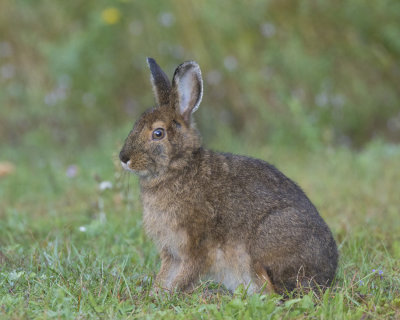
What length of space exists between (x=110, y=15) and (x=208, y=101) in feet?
6.44

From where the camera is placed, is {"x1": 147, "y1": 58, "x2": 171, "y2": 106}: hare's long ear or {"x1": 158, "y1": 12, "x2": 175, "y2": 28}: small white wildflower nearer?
{"x1": 147, "y1": 58, "x2": 171, "y2": 106}: hare's long ear

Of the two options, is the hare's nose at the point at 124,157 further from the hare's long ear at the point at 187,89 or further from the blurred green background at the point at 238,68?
the blurred green background at the point at 238,68

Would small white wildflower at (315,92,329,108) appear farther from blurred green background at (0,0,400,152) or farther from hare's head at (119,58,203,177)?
hare's head at (119,58,203,177)

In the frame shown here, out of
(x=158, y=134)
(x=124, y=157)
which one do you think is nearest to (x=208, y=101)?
(x=158, y=134)

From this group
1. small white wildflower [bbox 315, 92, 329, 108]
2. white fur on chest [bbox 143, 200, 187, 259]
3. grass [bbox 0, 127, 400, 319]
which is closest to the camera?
grass [bbox 0, 127, 400, 319]

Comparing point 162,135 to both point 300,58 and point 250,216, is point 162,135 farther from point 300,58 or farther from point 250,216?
point 300,58

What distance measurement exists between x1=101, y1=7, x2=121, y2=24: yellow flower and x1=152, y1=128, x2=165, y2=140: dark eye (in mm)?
5243

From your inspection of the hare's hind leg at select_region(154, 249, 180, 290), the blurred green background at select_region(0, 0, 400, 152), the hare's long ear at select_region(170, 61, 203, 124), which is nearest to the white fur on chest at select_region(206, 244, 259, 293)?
the hare's hind leg at select_region(154, 249, 180, 290)

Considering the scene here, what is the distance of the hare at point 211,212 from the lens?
3736mm

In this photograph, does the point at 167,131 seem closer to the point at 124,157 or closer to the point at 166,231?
the point at 124,157

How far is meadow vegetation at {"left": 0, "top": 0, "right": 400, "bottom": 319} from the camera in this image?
19.0 ft

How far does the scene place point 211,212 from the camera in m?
3.85

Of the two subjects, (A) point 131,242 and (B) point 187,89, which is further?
(A) point 131,242

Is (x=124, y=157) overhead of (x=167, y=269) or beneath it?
overhead
